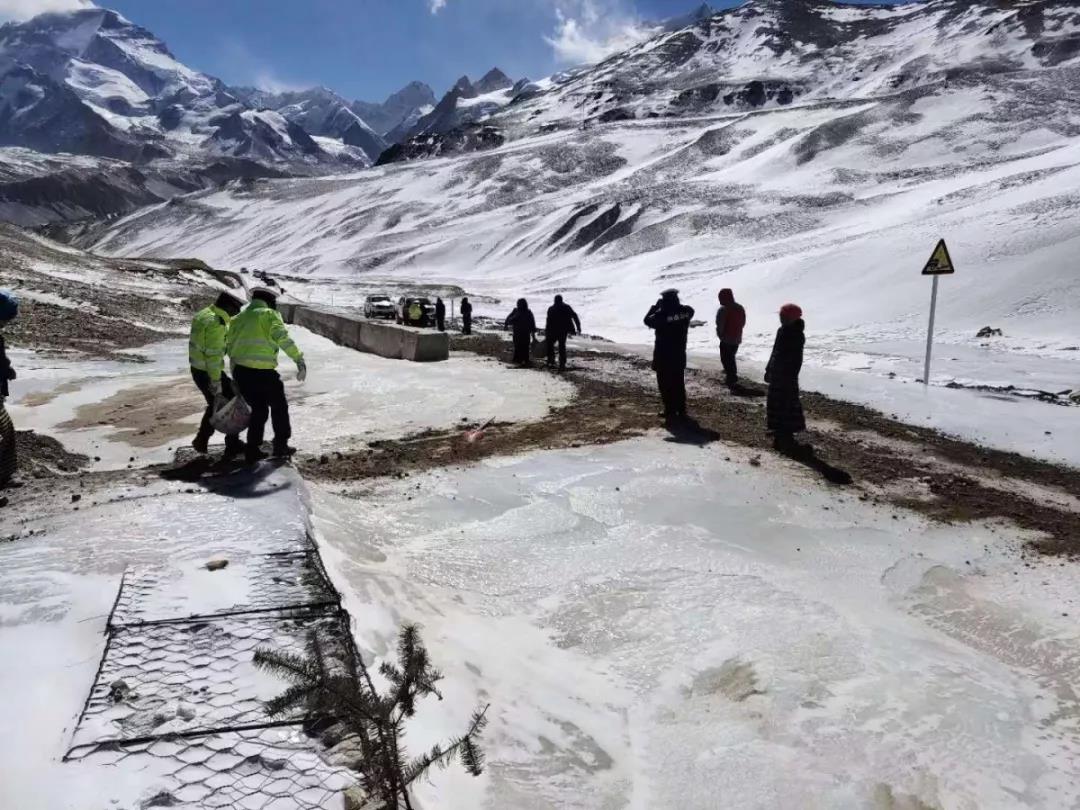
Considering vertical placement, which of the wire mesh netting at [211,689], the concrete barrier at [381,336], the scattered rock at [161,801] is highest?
the concrete barrier at [381,336]

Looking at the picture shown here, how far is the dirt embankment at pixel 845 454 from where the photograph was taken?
6.69 metres

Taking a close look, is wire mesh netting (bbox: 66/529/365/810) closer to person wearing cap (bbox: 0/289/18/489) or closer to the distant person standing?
person wearing cap (bbox: 0/289/18/489)

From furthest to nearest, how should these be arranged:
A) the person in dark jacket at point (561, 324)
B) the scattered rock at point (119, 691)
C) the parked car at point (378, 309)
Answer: the parked car at point (378, 309), the person in dark jacket at point (561, 324), the scattered rock at point (119, 691)

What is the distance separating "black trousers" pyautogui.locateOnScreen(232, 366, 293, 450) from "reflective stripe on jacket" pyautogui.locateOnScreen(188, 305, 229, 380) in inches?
17.9

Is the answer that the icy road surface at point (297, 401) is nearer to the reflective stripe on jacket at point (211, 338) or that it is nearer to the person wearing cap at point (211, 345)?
the person wearing cap at point (211, 345)

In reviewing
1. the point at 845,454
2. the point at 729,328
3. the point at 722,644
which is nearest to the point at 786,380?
the point at 845,454

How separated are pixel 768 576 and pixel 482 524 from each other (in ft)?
6.94

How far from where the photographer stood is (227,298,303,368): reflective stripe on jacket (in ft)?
21.9

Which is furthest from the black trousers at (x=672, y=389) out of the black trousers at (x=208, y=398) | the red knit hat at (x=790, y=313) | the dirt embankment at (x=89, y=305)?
the dirt embankment at (x=89, y=305)

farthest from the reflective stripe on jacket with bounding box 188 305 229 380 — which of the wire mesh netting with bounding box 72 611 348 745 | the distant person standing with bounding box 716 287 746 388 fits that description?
the distant person standing with bounding box 716 287 746 388

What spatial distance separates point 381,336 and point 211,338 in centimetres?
1056

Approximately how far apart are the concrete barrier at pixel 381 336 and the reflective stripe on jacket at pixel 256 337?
8.59 m

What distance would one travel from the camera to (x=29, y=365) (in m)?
13.0

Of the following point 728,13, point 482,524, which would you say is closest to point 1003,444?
point 482,524
